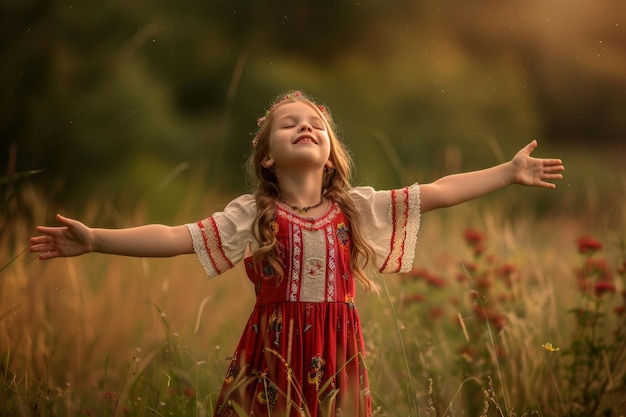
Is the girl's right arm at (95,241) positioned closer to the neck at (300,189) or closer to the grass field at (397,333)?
the neck at (300,189)

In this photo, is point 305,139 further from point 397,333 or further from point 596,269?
point 596,269

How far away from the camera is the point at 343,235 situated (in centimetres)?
234

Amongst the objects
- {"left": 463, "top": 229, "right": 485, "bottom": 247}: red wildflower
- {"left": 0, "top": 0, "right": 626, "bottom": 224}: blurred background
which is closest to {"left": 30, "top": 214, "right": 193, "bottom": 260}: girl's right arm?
{"left": 463, "top": 229, "right": 485, "bottom": 247}: red wildflower

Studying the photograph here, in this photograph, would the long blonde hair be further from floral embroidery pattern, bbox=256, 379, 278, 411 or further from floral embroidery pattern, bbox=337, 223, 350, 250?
floral embroidery pattern, bbox=256, 379, 278, 411

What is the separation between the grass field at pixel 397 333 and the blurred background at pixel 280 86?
2429mm

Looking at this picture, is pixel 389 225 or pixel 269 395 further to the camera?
pixel 389 225

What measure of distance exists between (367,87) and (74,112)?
4.11 m

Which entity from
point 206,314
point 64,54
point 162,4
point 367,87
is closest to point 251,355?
point 206,314

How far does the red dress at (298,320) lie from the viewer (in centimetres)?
226

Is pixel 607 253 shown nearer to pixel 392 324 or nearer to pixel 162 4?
pixel 392 324

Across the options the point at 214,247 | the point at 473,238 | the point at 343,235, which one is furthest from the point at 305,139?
the point at 473,238

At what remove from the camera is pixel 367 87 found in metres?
11.1

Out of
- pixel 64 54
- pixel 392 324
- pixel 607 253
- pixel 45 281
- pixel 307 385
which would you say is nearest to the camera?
pixel 307 385

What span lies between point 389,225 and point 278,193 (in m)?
0.33
